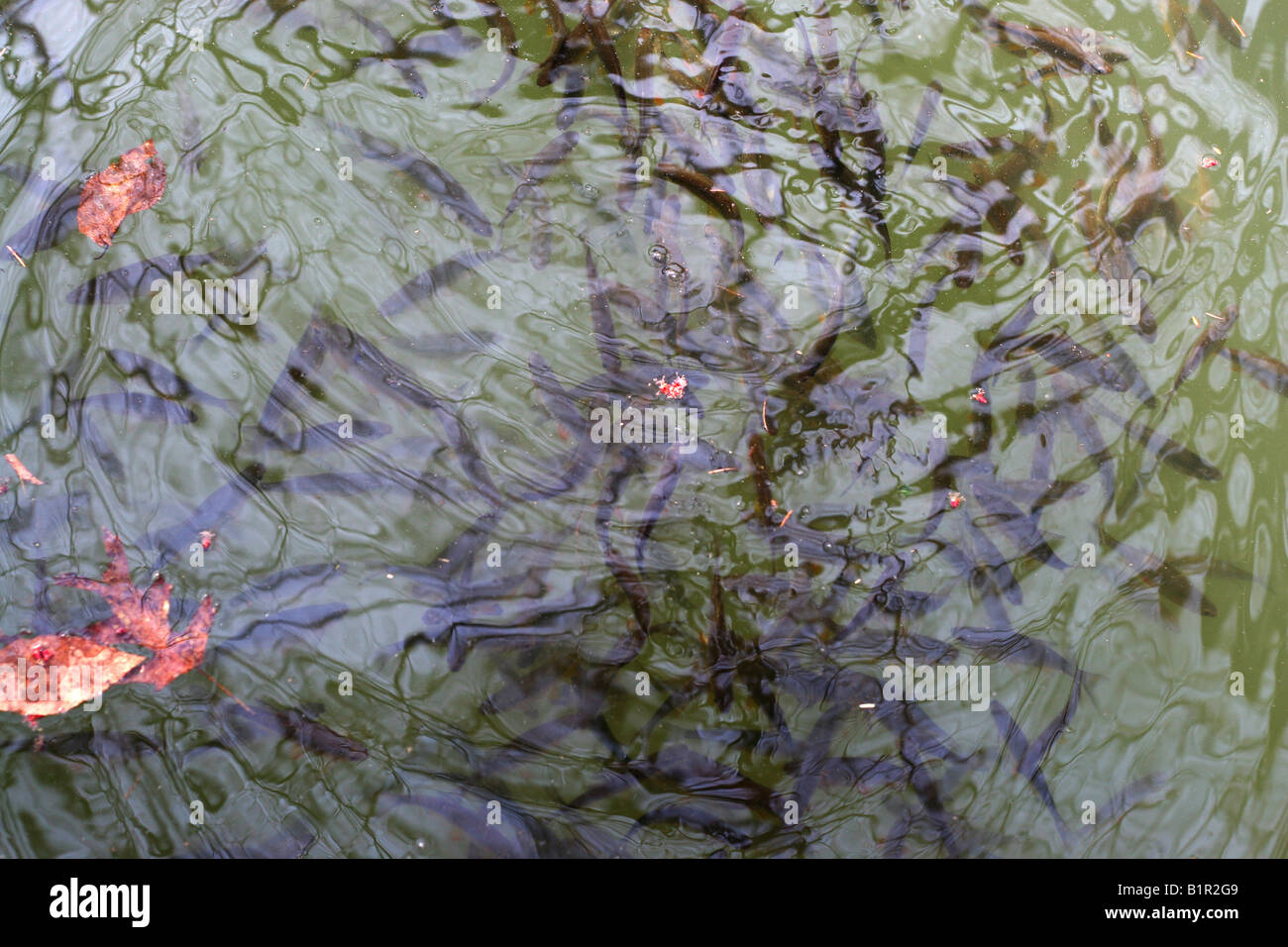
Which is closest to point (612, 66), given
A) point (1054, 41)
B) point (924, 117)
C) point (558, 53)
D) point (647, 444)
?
point (558, 53)

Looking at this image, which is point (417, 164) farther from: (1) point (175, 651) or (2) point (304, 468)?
(1) point (175, 651)

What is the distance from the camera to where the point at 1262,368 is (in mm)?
2521

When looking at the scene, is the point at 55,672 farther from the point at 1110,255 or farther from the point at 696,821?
the point at 1110,255

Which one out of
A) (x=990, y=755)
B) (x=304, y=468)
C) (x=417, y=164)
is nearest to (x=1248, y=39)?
(x=990, y=755)

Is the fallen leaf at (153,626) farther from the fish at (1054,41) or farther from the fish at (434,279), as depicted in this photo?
the fish at (1054,41)

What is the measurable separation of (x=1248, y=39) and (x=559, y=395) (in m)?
2.37

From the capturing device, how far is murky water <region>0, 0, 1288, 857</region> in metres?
2.42

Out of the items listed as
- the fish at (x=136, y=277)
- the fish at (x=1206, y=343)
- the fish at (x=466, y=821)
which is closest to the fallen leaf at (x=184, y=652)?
the fish at (x=466, y=821)

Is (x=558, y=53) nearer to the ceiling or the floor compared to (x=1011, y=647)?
nearer to the ceiling

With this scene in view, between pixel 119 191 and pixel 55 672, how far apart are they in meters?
1.42

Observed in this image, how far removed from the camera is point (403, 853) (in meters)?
2.39

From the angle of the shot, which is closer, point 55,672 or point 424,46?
point 55,672

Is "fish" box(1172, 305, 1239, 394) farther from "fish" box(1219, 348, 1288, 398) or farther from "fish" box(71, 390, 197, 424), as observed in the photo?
"fish" box(71, 390, 197, 424)
